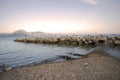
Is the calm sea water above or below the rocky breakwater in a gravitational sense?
below

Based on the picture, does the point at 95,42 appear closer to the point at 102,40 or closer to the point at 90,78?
the point at 102,40

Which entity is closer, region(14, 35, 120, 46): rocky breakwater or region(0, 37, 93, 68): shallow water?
region(0, 37, 93, 68): shallow water

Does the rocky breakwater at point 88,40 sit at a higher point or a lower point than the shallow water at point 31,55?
higher

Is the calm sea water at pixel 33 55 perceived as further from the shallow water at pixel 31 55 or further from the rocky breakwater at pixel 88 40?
the rocky breakwater at pixel 88 40

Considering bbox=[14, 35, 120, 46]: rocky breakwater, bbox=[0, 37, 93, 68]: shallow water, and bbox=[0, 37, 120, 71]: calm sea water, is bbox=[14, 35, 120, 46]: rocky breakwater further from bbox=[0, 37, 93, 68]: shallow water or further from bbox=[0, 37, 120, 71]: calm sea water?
bbox=[0, 37, 93, 68]: shallow water

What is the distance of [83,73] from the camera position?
873 centimetres

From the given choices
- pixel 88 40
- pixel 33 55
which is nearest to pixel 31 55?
pixel 33 55

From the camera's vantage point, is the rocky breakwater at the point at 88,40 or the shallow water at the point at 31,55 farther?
the rocky breakwater at the point at 88,40

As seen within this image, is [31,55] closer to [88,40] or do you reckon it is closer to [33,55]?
[33,55]

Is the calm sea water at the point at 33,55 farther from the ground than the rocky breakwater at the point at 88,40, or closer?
closer

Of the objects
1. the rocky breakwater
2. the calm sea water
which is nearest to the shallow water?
the calm sea water

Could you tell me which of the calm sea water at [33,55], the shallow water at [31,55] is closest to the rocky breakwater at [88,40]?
the calm sea water at [33,55]

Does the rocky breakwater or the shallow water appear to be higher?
the rocky breakwater

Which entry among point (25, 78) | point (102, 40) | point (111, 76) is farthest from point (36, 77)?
point (102, 40)
